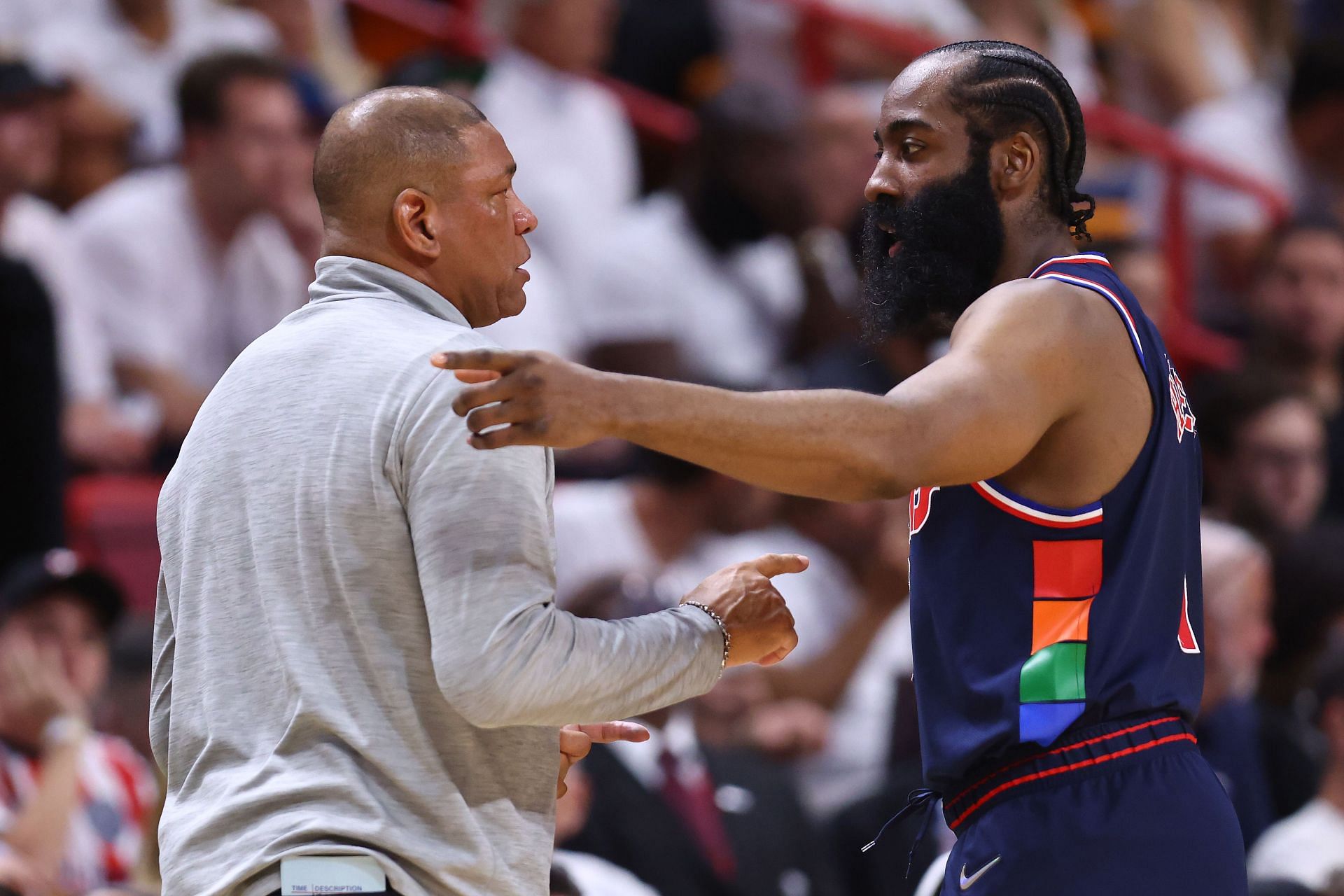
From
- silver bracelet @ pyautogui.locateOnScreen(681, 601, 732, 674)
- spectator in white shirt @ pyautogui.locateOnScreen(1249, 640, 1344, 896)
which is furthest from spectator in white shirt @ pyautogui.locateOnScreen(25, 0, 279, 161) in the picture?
silver bracelet @ pyautogui.locateOnScreen(681, 601, 732, 674)

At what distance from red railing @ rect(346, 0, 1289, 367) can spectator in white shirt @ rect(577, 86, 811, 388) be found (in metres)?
0.37

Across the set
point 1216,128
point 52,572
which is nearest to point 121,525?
point 52,572

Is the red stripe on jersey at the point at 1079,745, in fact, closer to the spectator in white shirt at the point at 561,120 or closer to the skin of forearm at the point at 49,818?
the skin of forearm at the point at 49,818

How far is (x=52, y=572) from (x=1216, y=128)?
691cm

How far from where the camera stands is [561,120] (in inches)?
330

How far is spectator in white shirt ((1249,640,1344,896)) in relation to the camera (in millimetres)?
5688

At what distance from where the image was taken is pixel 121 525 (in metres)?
6.60

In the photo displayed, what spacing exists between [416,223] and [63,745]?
3364 millimetres

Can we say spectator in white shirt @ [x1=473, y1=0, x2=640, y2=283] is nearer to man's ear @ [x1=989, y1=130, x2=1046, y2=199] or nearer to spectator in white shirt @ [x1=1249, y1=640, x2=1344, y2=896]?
spectator in white shirt @ [x1=1249, y1=640, x2=1344, y2=896]

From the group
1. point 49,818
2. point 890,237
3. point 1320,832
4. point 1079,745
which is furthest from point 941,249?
point 49,818

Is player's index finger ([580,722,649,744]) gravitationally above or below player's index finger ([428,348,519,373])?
below

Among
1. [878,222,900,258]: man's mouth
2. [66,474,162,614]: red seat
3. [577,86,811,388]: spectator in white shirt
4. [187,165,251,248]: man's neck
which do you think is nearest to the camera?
[878,222,900,258]: man's mouth

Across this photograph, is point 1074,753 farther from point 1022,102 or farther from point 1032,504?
point 1022,102

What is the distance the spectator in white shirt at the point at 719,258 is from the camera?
7875mm
